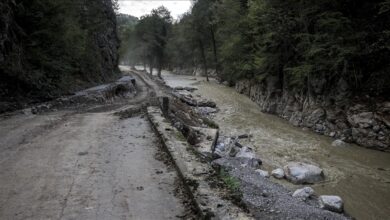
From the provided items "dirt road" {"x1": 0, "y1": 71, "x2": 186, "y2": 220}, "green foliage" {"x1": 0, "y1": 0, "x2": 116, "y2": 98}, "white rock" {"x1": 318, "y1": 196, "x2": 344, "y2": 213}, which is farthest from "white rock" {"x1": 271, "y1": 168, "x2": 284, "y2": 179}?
"green foliage" {"x1": 0, "y1": 0, "x2": 116, "y2": 98}

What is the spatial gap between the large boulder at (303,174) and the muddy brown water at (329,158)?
0.22 metres

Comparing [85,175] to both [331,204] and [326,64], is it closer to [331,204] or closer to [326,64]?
[331,204]

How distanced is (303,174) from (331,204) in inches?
79.4

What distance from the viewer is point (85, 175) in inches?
218

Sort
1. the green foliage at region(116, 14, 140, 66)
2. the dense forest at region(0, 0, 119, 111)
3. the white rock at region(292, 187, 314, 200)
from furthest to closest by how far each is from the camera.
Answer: the green foliage at region(116, 14, 140, 66), the dense forest at region(0, 0, 119, 111), the white rock at region(292, 187, 314, 200)

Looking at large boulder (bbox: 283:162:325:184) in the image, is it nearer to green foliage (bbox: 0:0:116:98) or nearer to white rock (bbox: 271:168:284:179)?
white rock (bbox: 271:168:284:179)

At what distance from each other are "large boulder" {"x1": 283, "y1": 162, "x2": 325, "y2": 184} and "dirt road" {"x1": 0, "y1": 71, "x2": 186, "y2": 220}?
12.9ft

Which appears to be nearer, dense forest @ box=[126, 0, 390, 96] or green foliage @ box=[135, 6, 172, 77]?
dense forest @ box=[126, 0, 390, 96]

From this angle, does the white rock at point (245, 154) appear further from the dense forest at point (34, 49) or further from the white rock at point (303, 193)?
the dense forest at point (34, 49)

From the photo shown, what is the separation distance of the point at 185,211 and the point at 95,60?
85.8 ft

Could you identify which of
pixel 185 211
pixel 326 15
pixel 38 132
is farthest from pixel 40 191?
pixel 326 15

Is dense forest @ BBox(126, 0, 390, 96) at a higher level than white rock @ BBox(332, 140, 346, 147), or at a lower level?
higher

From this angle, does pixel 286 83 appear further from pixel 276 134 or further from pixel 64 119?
pixel 64 119

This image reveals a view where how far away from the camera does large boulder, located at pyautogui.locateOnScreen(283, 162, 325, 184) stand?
28.7 feet
